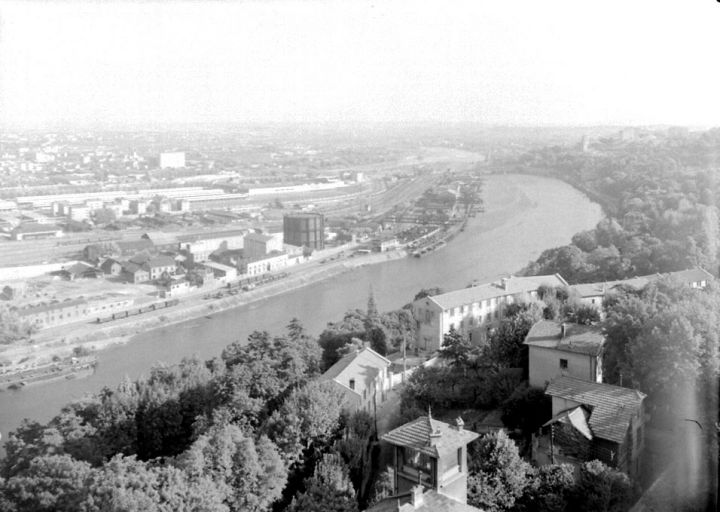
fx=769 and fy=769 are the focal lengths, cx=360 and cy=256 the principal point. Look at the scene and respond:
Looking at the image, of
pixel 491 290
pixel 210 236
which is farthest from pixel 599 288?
pixel 210 236

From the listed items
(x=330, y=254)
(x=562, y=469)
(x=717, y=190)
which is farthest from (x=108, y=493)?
(x=330, y=254)

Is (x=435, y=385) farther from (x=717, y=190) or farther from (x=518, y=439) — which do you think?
(x=717, y=190)

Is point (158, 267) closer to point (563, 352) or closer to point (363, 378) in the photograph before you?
point (363, 378)

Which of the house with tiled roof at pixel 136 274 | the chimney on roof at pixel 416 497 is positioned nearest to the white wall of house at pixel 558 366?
the chimney on roof at pixel 416 497

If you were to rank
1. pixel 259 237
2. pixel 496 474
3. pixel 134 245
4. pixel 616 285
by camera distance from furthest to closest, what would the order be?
pixel 134 245, pixel 259 237, pixel 616 285, pixel 496 474

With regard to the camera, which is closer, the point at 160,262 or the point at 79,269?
the point at 160,262

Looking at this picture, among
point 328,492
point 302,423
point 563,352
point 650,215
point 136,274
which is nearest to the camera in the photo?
point 328,492
